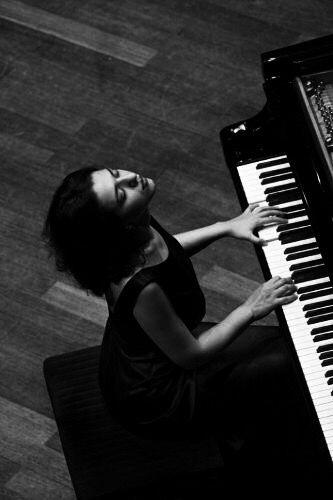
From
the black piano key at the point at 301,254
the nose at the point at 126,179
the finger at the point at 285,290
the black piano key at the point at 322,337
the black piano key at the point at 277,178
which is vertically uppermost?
the nose at the point at 126,179

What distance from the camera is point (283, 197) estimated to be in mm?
3182

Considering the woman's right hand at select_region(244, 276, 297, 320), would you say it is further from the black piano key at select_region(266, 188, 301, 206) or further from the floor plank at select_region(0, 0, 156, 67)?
the floor plank at select_region(0, 0, 156, 67)

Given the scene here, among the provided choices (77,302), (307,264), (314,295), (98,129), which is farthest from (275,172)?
(98,129)

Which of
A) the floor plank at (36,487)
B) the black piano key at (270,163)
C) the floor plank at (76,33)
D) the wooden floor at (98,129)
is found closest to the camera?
the black piano key at (270,163)

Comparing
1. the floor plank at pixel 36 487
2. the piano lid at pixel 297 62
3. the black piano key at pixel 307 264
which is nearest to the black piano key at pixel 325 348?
the black piano key at pixel 307 264

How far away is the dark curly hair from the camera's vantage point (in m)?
2.81

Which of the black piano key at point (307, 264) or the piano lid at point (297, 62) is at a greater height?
the piano lid at point (297, 62)

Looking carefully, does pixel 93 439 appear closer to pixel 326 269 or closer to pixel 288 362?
pixel 288 362

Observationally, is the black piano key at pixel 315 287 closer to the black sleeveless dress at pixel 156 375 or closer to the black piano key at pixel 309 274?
the black piano key at pixel 309 274

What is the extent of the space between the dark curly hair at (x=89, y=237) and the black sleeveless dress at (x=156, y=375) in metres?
0.15

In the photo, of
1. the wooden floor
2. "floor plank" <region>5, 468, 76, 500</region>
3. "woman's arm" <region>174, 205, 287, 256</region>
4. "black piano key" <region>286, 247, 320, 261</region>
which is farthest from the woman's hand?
"floor plank" <region>5, 468, 76, 500</region>

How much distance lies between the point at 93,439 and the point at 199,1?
2973mm

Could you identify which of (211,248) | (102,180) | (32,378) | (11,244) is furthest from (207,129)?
(102,180)

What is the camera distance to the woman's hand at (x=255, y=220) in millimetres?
3127
